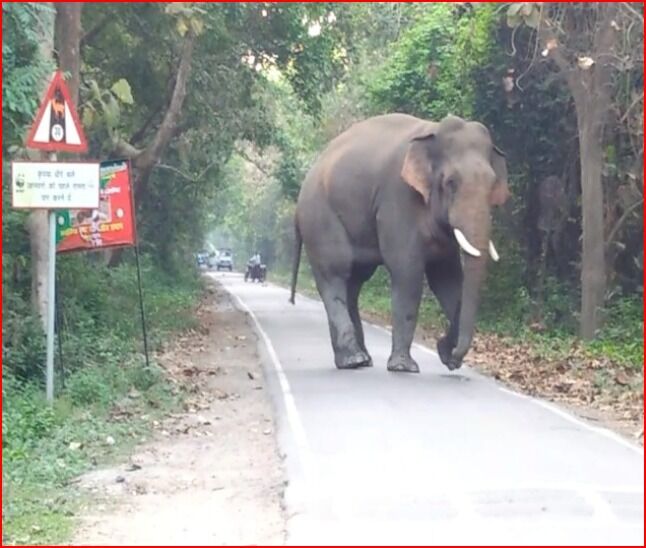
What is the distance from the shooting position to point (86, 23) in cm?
2059

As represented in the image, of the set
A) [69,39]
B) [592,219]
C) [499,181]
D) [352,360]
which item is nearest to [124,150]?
[69,39]

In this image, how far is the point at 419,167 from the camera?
576 inches

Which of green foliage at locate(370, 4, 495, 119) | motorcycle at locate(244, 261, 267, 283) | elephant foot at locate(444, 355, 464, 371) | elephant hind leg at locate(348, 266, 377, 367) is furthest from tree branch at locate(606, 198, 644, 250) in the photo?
motorcycle at locate(244, 261, 267, 283)

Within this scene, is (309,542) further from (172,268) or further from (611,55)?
(172,268)

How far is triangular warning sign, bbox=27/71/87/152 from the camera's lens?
11508mm

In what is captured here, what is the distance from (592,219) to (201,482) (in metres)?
11.5

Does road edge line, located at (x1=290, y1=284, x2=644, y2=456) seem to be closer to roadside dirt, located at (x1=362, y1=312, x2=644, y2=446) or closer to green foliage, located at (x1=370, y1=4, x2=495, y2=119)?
roadside dirt, located at (x1=362, y1=312, x2=644, y2=446)

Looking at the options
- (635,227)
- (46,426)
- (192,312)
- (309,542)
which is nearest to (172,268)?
(192,312)

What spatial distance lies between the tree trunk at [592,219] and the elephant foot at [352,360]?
16.9ft

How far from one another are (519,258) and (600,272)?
6.32 meters

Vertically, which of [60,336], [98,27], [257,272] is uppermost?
[98,27]

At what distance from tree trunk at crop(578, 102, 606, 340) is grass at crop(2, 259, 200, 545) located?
21.6 feet

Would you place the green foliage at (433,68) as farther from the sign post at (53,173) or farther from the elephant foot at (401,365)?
the sign post at (53,173)

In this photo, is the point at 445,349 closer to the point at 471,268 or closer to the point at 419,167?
the point at 471,268
